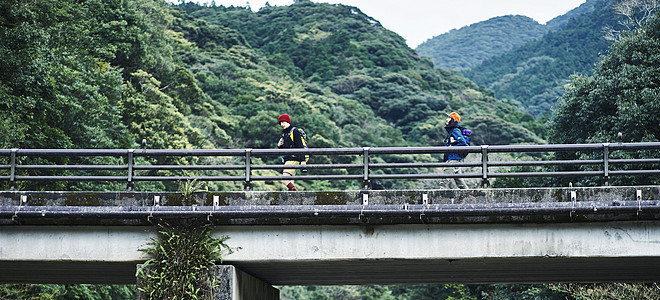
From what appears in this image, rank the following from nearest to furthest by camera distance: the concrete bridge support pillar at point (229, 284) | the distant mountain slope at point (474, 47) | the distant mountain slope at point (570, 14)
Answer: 1. the concrete bridge support pillar at point (229, 284)
2. the distant mountain slope at point (570, 14)
3. the distant mountain slope at point (474, 47)

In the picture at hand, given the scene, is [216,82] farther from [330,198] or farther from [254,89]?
[330,198]

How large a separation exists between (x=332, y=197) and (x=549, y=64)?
346 ft

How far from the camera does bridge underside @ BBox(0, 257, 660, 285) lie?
36.7ft

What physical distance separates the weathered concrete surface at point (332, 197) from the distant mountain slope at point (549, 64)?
86982 millimetres

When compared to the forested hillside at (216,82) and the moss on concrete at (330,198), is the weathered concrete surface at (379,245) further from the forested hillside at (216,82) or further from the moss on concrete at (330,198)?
the forested hillside at (216,82)

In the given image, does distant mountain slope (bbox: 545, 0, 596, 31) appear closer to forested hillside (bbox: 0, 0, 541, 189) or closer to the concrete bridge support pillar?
forested hillside (bbox: 0, 0, 541, 189)

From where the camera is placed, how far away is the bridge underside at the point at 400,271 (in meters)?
11.2

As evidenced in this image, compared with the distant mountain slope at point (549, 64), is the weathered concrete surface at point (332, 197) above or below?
below

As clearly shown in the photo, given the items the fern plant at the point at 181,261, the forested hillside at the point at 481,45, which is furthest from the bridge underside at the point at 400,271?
the forested hillside at the point at 481,45

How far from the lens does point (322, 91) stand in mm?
68688

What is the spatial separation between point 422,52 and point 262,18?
9402 centimetres

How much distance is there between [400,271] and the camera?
12633mm

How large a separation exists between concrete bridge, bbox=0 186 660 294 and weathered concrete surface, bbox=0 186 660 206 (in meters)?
0.01

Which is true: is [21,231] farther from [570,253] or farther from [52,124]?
[52,124]
